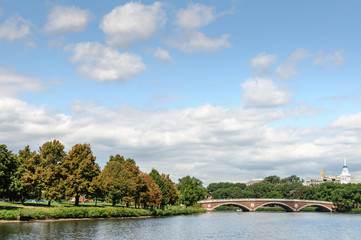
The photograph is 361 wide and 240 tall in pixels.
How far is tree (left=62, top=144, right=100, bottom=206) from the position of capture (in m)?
76.3

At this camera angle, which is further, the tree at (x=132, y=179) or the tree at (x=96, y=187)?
the tree at (x=132, y=179)

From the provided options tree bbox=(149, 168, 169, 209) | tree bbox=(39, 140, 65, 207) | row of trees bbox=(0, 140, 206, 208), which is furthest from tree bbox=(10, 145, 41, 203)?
tree bbox=(149, 168, 169, 209)

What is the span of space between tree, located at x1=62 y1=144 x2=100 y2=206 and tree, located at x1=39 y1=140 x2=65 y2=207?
1.36 meters

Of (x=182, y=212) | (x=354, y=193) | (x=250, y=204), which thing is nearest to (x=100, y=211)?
(x=182, y=212)

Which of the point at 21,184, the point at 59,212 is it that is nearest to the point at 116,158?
the point at 21,184

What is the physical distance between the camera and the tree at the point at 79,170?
76312 millimetres

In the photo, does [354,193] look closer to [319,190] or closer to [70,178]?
[319,190]

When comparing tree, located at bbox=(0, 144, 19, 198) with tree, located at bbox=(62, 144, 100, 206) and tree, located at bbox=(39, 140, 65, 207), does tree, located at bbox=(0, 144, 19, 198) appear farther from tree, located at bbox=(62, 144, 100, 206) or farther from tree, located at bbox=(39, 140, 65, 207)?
tree, located at bbox=(62, 144, 100, 206)

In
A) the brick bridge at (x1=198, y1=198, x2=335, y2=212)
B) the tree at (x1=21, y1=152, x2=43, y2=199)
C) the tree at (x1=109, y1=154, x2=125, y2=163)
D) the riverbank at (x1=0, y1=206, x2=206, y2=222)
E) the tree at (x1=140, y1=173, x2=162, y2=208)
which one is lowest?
the brick bridge at (x1=198, y1=198, x2=335, y2=212)

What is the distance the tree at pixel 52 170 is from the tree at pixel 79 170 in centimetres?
136

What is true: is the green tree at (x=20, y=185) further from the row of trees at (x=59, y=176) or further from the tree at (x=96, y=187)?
the tree at (x=96, y=187)

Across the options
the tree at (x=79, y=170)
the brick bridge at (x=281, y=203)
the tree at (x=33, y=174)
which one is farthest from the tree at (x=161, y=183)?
the brick bridge at (x=281, y=203)

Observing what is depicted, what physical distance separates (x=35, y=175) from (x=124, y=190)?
881 inches

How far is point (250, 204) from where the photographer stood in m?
169
